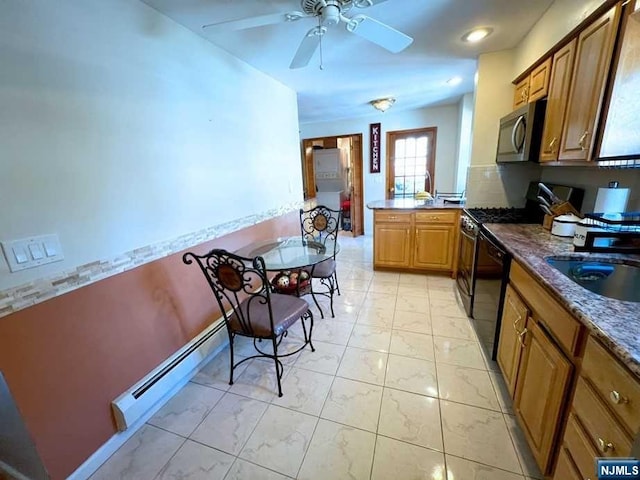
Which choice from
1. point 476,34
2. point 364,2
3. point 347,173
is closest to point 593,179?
point 476,34

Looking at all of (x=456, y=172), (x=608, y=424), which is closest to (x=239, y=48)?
(x=608, y=424)

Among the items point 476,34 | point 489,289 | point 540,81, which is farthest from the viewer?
point 476,34

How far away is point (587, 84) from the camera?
1.42 metres

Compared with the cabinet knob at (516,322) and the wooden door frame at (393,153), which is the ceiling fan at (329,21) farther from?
the wooden door frame at (393,153)

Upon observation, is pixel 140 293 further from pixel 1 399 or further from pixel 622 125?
pixel 622 125

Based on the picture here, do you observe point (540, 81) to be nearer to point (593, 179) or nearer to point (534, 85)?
point (534, 85)

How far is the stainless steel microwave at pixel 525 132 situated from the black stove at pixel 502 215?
471 millimetres

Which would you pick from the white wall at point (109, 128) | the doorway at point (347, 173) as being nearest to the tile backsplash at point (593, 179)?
the white wall at point (109, 128)

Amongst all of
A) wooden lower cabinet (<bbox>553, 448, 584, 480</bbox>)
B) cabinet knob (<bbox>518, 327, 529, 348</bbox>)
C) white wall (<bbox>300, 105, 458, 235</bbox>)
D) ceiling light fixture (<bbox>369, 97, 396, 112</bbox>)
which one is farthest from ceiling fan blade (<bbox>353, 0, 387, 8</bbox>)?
white wall (<bbox>300, 105, 458, 235</bbox>)

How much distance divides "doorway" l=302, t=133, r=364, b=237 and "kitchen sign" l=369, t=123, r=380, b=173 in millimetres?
207

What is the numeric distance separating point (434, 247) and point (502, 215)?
0.86 meters

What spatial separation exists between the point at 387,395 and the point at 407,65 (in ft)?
9.28

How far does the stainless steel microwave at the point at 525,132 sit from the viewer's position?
1940 mm

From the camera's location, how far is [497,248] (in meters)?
1.70
